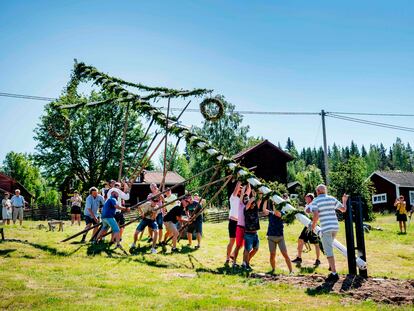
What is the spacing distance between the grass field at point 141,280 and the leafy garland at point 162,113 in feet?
8.03

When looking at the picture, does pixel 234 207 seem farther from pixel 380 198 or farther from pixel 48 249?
pixel 380 198

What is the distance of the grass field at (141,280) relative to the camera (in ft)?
21.2

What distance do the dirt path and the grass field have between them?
313 mm

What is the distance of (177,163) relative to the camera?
8744 centimetres

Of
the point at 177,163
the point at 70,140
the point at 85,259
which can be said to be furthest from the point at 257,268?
the point at 177,163

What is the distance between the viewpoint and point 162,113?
15.1m

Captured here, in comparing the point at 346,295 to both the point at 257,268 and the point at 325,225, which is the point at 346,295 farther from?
the point at 257,268

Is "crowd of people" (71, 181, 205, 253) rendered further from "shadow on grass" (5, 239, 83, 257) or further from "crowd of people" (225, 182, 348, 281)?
"crowd of people" (225, 182, 348, 281)

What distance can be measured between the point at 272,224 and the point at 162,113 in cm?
699

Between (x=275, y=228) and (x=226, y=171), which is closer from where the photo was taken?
(x=275, y=228)

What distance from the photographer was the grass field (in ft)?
21.2

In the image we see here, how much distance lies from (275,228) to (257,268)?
55.3 inches

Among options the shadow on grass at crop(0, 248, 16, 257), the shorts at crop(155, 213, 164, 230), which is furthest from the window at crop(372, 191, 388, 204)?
the shadow on grass at crop(0, 248, 16, 257)

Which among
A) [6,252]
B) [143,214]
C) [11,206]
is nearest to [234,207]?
[143,214]
